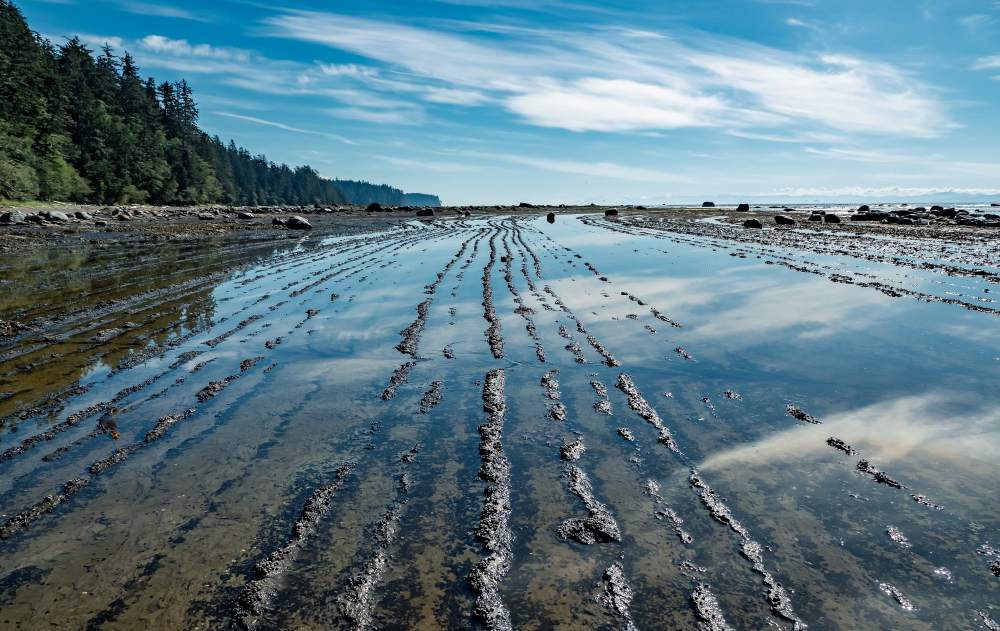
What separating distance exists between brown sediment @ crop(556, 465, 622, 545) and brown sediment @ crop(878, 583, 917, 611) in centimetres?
146

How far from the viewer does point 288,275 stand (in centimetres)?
1336

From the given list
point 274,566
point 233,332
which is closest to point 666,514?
point 274,566

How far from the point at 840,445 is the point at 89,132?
88622 millimetres

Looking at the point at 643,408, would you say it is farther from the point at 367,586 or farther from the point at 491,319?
the point at 491,319

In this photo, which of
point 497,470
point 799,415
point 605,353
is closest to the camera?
point 497,470

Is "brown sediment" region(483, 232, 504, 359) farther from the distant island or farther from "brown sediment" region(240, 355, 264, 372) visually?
the distant island

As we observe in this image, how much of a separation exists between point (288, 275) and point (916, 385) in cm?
1389

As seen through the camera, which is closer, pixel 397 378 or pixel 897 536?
pixel 897 536

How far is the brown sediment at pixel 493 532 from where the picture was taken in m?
2.39

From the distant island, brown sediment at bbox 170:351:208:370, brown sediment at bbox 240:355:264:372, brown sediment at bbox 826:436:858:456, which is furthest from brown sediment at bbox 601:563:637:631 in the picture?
the distant island

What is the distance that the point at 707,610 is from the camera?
7.88 feet

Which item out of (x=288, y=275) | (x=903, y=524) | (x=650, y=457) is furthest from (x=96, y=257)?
(x=903, y=524)

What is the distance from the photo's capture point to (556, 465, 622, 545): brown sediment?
2.95 m

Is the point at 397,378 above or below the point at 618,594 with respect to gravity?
above
